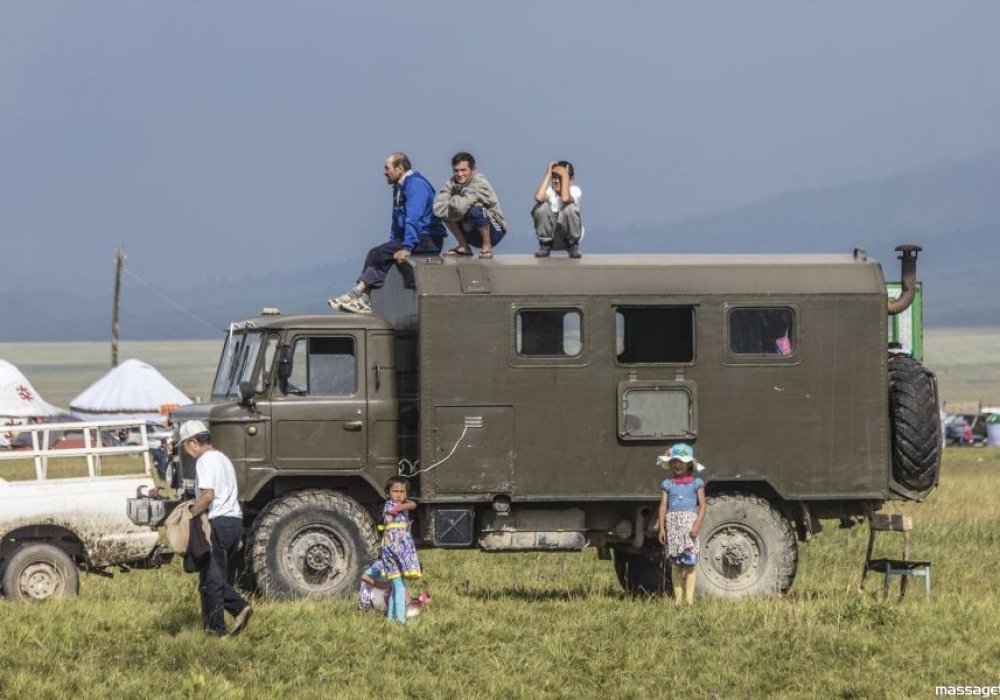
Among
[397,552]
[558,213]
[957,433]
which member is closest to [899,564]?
[558,213]

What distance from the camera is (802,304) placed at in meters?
19.1

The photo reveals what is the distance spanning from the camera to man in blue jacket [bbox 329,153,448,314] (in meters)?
19.9

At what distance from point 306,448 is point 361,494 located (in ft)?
2.74

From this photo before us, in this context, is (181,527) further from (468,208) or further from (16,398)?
(16,398)

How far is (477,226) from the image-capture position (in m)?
19.9

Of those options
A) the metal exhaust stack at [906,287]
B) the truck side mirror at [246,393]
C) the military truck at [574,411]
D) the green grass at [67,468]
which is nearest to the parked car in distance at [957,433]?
the green grass at [67,468]

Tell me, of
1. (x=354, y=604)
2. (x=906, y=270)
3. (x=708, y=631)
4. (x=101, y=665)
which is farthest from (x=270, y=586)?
(x=906, y=270)

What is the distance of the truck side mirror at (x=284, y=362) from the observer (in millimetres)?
18750

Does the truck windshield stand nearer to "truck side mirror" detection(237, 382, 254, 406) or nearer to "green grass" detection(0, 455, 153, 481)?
"truck side mirror" detection(237, 382, 254, 406)

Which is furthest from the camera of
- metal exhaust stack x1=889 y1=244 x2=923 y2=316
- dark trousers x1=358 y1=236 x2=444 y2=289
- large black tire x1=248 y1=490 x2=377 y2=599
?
dark trousers x1=358 y1=236 x2=444 y2=289

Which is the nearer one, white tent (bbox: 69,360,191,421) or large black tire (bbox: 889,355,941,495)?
large black tire (bbox: 889,355,941,495)

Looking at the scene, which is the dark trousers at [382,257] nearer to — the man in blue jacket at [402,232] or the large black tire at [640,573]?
the man in blue jacket at [402,232]

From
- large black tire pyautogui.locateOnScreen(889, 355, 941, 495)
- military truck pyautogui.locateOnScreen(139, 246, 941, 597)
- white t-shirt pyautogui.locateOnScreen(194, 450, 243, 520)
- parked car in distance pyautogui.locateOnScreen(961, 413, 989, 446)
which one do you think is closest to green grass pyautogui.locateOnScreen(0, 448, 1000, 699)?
military truck pyautogui.locateOnScreen(139, 246, 941, 597)

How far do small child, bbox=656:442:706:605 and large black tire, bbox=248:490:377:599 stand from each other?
2.88 metres
